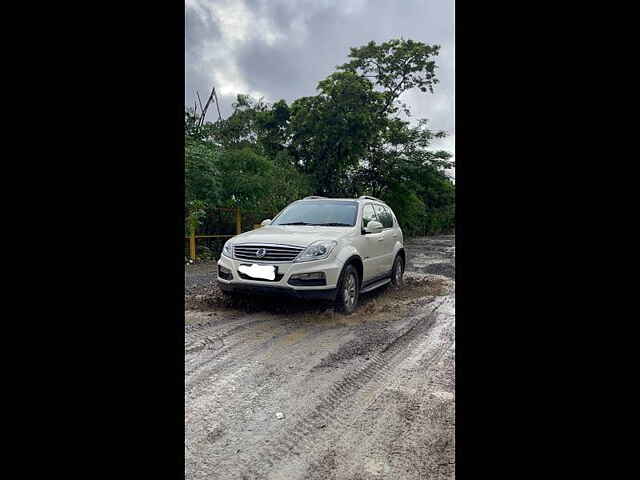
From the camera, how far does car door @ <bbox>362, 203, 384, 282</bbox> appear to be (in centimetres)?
570

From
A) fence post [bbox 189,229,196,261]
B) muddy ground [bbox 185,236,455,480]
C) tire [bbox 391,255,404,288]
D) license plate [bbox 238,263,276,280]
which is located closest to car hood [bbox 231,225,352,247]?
license plate [bbox 238,263,276,280]

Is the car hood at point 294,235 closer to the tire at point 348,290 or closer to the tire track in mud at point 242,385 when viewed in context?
→ the tire at point 348,290

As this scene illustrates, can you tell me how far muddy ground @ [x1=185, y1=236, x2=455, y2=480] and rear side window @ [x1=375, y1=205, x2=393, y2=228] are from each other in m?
1.52

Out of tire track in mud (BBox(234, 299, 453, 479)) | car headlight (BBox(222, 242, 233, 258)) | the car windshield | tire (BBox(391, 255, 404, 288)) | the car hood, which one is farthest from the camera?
tire (BBox(391, 255, 404, 288))

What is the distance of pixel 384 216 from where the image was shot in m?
6.74

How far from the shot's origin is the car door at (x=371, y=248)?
5.70m

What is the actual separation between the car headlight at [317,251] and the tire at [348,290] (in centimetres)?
33

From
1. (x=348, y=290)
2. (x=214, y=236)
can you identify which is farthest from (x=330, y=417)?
(x=214, y=236)

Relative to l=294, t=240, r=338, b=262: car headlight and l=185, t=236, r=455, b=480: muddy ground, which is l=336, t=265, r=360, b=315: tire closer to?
l=185, t=236, r=455, b=480: muddy ground

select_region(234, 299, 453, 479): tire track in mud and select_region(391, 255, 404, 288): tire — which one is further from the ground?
select_region(391, 255, 404, 288): tire

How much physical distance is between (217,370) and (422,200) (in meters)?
15.7

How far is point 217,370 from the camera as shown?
3432 millimetres
